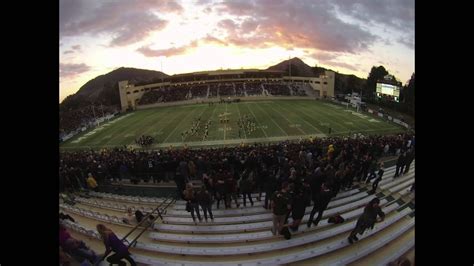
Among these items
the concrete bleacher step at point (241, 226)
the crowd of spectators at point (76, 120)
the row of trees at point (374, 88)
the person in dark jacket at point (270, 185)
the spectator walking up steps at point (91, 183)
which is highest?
the row of trees at point (374, 88)

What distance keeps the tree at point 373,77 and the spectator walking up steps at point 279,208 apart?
164 feet

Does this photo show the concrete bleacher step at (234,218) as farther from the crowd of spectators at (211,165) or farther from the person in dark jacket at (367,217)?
the person in dark jacket at (367,217)

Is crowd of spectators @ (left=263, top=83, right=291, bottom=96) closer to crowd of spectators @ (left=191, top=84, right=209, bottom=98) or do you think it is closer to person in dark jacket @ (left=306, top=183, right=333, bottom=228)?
crowd of spectators @ (left=191, top=84, right=209, bottom=98)

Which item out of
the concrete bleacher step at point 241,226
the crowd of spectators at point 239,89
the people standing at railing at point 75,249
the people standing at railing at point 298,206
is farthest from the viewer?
the crowd of spectators at point 239,89

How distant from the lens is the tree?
5238 cm

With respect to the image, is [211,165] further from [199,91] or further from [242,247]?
[199,91]

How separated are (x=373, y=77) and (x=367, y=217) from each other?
55.8m

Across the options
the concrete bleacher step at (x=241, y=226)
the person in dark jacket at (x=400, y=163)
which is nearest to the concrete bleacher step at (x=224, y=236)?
the concrete bleacher step at (x=241, y=226)

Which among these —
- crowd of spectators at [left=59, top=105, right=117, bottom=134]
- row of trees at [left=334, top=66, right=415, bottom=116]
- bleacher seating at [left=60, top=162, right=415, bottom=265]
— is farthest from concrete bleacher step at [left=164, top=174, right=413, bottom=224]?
row of trees at [left=334, top=66, right=415, bottom=116]

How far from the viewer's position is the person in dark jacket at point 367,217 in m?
5.80
